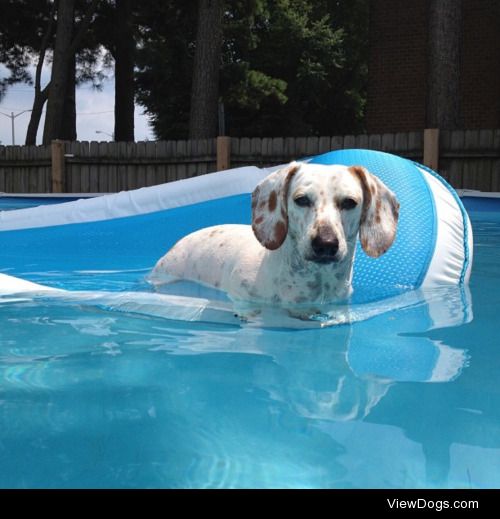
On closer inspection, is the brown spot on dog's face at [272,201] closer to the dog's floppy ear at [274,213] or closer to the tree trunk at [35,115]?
the dog's floppy ear at [274,213]

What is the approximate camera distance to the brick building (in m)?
18.0

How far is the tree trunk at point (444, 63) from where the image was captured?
13188mm

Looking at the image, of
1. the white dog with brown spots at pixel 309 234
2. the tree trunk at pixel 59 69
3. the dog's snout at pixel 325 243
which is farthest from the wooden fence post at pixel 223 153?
the dog's snout at pixel 325 243

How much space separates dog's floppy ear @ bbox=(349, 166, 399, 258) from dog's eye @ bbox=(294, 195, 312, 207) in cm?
40

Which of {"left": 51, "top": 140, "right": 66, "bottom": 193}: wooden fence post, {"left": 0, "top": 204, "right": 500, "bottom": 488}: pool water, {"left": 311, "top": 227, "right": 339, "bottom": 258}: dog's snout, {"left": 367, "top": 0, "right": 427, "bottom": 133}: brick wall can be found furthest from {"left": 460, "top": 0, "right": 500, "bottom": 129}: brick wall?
{"left": 311, "top": 227, "right": 339, "bottom": 258}: dog's snout

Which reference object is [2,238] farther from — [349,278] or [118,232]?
[349,278]

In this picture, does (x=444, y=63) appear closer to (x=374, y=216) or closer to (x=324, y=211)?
(x=374, y=216)

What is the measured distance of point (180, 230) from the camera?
733cm

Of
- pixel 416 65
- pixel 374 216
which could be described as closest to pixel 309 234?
pixel 374 216

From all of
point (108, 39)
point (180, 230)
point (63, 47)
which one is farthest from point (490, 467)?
point (108, 39)

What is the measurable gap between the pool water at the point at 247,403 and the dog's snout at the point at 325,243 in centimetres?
45

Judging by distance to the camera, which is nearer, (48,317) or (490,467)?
(490,467)

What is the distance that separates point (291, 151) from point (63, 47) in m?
8.32

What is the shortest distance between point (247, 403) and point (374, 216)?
168 cm
